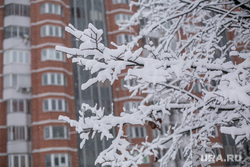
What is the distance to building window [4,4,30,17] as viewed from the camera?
76.0ft

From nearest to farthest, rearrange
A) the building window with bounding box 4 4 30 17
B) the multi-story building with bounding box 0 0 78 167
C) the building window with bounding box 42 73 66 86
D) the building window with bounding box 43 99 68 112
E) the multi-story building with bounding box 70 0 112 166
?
1. the multi-story building with bounding box 0 0 78 167
2. the building window with bounding box 43 99 68 112
3. the multi-story building with bounding box 70 0 112 166
4. the building window with bounding box 42 73 66 86
5. the building window with bounding box 4 4 30 17

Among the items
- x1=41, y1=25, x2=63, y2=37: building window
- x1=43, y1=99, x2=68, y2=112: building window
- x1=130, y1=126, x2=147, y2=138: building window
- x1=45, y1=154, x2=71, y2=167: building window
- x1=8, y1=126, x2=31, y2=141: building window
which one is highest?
x1=41, y1=25, x2=63, y2=37: building window

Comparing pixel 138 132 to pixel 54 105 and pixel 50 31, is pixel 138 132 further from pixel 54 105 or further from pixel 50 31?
pixel 50 31

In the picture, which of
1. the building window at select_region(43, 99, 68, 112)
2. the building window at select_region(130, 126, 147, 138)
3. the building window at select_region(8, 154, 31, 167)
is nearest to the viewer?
the building window at select_region(8, 154, 31, 167)

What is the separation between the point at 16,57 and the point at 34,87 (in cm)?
256

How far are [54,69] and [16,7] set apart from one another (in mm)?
5880

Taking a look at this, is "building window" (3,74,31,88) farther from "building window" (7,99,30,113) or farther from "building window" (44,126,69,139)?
"building window" (44,126,69,139)

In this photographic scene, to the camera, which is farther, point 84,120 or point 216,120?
point 216,120

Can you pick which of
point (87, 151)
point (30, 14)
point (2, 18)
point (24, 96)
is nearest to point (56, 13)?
point (30, 14)

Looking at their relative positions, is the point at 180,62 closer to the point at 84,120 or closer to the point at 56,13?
the point at 84,120

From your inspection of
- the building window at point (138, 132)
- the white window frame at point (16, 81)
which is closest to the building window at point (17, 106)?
the white window frame at point (16, 81)

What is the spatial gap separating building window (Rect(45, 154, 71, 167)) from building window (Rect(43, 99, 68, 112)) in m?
3.04

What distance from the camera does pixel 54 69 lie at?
21.7 m

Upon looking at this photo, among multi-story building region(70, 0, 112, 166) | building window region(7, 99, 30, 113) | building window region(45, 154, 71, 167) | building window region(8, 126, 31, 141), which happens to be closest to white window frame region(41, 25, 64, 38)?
multi-story building region(70, 0, 112, 166)
